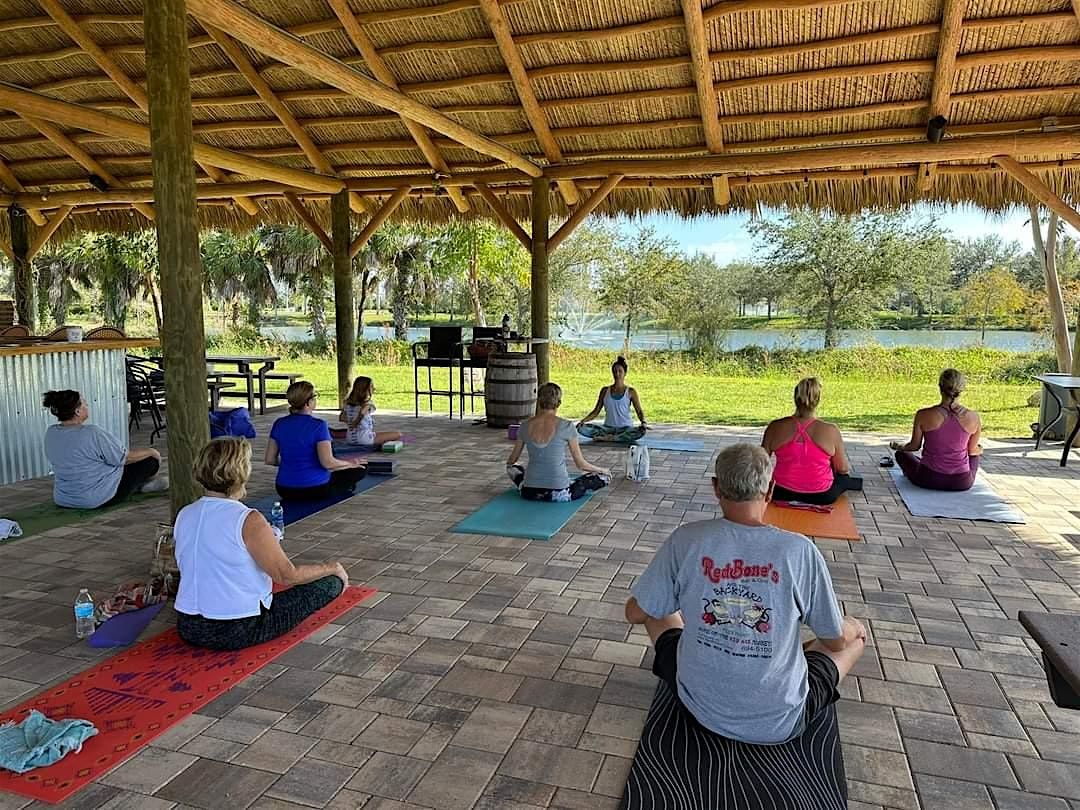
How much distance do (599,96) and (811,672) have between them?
257 inches

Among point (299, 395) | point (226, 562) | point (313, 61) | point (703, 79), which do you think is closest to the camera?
point (226, 562)

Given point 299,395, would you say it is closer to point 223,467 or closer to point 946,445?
point 223,467

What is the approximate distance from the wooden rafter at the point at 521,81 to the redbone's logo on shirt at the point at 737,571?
5845mm

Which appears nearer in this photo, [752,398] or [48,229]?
[48,229]

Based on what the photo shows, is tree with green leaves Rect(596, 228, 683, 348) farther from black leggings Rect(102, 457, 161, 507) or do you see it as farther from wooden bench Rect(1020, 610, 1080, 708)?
wooden bench Rect(1020, 610, 1080, 708)

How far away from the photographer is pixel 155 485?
5422mm

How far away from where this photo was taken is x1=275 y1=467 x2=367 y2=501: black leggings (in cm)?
504

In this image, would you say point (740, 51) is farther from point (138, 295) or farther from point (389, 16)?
point (138, 295)

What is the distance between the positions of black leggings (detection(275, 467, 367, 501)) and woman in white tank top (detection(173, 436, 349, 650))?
216 cm

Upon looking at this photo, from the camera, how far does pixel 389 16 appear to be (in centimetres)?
673

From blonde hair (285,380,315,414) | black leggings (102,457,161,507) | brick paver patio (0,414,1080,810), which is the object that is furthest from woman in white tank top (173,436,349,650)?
black leggings (102,457,161,507)

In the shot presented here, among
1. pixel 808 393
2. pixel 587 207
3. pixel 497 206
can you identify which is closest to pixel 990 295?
pixel 587 207

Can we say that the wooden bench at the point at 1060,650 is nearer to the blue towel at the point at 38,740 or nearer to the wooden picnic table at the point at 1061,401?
the blue towel at the point at 38,740

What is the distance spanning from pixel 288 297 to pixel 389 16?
1914 cm
